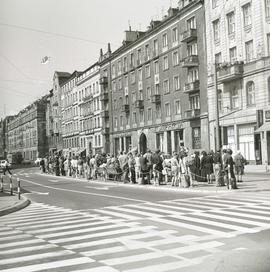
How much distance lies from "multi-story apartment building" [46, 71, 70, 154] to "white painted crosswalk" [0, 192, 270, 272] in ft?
299

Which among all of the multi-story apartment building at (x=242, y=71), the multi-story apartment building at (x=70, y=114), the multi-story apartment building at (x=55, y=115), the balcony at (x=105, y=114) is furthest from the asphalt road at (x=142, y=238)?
the multi-story apartment building at (x=55, y=115)

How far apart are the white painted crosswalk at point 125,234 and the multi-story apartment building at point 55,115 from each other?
91.1m

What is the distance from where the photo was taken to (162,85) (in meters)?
57.6

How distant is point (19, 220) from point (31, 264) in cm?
621

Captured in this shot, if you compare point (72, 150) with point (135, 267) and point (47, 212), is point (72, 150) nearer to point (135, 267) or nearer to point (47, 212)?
point (47, 212)

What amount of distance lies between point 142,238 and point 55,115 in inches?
4085

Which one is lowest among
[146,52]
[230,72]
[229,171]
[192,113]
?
[229,171]

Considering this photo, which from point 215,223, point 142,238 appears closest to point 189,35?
point 215,223

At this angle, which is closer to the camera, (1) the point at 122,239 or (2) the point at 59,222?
(1) the point at 122,239

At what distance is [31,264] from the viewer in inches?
303

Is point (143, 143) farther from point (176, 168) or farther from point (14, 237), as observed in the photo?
point (14, 237)

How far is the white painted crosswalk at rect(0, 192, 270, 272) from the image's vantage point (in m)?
7.60

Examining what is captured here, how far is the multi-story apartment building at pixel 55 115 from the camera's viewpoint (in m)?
108

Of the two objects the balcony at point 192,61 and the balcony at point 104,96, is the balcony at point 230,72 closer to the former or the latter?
the balcony at point 192,61
